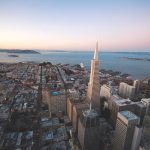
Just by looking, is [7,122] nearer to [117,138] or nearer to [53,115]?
[53,115]

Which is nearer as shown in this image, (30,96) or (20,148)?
(20,148)

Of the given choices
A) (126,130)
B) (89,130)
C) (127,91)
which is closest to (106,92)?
(127,91)

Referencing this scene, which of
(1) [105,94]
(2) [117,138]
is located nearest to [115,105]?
(2) [117,138]

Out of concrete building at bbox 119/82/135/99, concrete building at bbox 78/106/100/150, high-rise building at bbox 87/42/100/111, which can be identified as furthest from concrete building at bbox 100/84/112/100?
concrete building at bbox 78/106/100/150

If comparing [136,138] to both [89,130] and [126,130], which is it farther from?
[89,130]

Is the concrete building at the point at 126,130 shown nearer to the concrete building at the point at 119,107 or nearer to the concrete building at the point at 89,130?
the concrete building at the point at 89,130

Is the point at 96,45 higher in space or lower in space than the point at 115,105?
higher

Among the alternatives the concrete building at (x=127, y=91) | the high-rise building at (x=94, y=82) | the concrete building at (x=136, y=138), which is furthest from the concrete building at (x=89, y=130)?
the concrete building at (x=127, y=91)

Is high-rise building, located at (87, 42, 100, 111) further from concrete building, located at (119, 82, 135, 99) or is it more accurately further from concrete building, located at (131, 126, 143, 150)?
concrete building, located at (119, 82, 135, 99)
